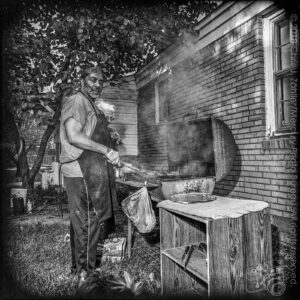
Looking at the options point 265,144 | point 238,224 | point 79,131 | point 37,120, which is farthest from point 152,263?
point 37,120

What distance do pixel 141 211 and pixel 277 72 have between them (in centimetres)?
293

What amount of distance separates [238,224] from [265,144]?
2131 millimetres

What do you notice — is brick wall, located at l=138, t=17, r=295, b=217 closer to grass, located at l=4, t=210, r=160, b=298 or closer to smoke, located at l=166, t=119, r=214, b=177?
smoke, located at l=166, t=119, r=214, b=177

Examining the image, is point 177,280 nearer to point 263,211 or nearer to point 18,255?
point 263,211

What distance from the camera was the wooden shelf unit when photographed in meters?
2.02

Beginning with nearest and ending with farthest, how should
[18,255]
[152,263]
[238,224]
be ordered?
1. [238,224]
2. [152,263]
3. [18,255]

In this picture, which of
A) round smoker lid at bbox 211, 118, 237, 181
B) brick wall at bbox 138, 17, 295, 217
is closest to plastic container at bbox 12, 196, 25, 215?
brick wall at bbox 138, 17, 295, 217

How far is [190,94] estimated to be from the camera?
588cm

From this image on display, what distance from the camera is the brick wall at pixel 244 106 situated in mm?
3689

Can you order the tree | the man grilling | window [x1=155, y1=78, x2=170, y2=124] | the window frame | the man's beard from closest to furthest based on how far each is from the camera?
the man grilling
the man's beard
the window frame
the tree
window [x1=155, y1=78, x2=170, y2=124]

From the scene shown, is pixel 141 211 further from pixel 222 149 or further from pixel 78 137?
pixel 222 149

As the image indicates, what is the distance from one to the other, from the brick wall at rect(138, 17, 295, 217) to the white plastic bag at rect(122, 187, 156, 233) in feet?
6.62

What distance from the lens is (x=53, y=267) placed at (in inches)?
134

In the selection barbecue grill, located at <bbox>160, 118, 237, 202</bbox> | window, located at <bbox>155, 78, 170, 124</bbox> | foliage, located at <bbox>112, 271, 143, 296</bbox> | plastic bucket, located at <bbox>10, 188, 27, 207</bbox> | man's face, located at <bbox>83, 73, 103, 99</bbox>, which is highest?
window, located at <bbox>155, 78, 170, 124</bbox>
